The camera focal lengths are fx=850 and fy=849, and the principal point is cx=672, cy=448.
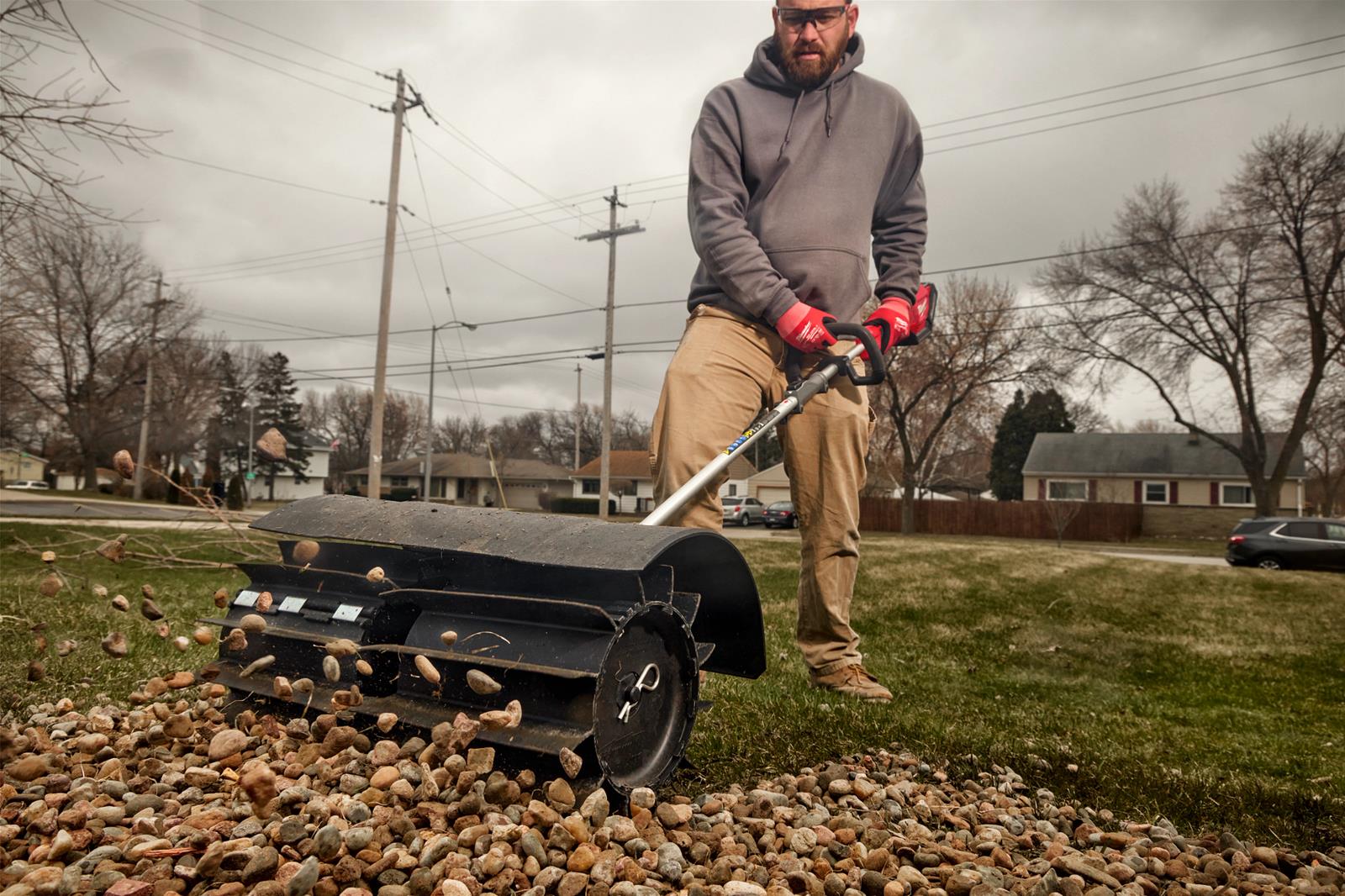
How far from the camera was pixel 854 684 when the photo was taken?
286 cm

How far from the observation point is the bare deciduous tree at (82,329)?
7.79 metres

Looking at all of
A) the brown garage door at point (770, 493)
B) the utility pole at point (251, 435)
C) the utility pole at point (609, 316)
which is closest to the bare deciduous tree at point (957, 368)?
the utility pole at point (609, 316)

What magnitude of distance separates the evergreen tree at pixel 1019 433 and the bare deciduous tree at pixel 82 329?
144 ft

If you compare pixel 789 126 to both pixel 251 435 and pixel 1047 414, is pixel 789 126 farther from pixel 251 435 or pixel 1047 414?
pixel 1047 414

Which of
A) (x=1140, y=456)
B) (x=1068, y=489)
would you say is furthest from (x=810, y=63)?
(x=1140, y=456)

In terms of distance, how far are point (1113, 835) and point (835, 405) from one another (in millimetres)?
1476

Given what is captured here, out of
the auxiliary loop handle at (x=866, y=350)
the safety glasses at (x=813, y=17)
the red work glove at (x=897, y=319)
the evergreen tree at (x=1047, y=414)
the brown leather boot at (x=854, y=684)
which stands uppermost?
the evergreen tree at (x=1047, y=414)

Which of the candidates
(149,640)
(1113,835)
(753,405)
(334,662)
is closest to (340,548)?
(334,662)

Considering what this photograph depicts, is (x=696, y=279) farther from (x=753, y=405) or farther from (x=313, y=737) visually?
(x=313, y=737)

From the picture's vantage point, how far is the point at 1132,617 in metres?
5.71

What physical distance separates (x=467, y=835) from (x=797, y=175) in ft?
7.29

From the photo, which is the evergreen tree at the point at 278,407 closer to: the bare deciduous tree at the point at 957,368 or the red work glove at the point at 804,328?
the bare deciduous tree at the point at 957,368

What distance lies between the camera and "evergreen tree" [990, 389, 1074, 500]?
52125 millimetres

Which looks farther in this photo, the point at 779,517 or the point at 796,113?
the point at 779,517
